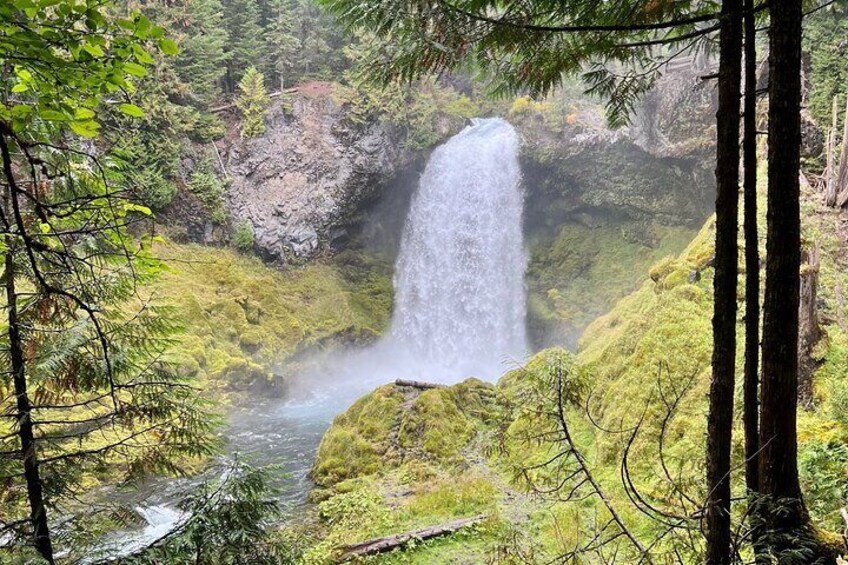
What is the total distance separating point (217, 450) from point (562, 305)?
58.1 ft

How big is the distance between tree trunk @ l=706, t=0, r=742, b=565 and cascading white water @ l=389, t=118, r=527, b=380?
17136 mm

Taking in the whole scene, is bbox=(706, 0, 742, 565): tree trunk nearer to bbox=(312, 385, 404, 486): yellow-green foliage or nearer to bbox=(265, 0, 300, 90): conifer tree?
bbox=(312, 385, 404, 486): yellow-green foliage

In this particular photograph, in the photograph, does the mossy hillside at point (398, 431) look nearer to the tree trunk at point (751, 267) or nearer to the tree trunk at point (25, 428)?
the tree trunk at point (751, 267)

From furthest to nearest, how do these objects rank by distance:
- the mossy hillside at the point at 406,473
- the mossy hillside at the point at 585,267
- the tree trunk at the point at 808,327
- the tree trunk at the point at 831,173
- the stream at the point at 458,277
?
the stream at the point at 458,277 < the mossy hillside at the point at 585,267 < the tree trunk at the point at 831,173 < the mossy hillside at the point at 406,473 < the tree trunk at the point at 808,327

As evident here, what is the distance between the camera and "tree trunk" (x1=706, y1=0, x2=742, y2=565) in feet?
8.27

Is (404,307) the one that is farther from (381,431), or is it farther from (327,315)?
(381,431)

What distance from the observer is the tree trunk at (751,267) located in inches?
107

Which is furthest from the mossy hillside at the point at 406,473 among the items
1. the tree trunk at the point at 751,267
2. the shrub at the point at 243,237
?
the shrub at the point at 243,237

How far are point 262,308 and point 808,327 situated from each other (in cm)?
1625

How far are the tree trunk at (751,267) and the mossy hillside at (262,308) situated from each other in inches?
540

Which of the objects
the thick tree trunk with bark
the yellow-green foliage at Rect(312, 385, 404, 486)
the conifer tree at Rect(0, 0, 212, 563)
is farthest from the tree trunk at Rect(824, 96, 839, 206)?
the conifer tree at Rect(0, 0, 212, 563)

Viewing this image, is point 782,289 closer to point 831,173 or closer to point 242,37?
point 831,173

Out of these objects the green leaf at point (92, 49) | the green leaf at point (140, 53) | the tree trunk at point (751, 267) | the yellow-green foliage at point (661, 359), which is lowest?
the yellow-green foliage at point (661, 359)

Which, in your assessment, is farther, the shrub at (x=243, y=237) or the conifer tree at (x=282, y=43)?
the conifer tree at (x=282, y=43)
